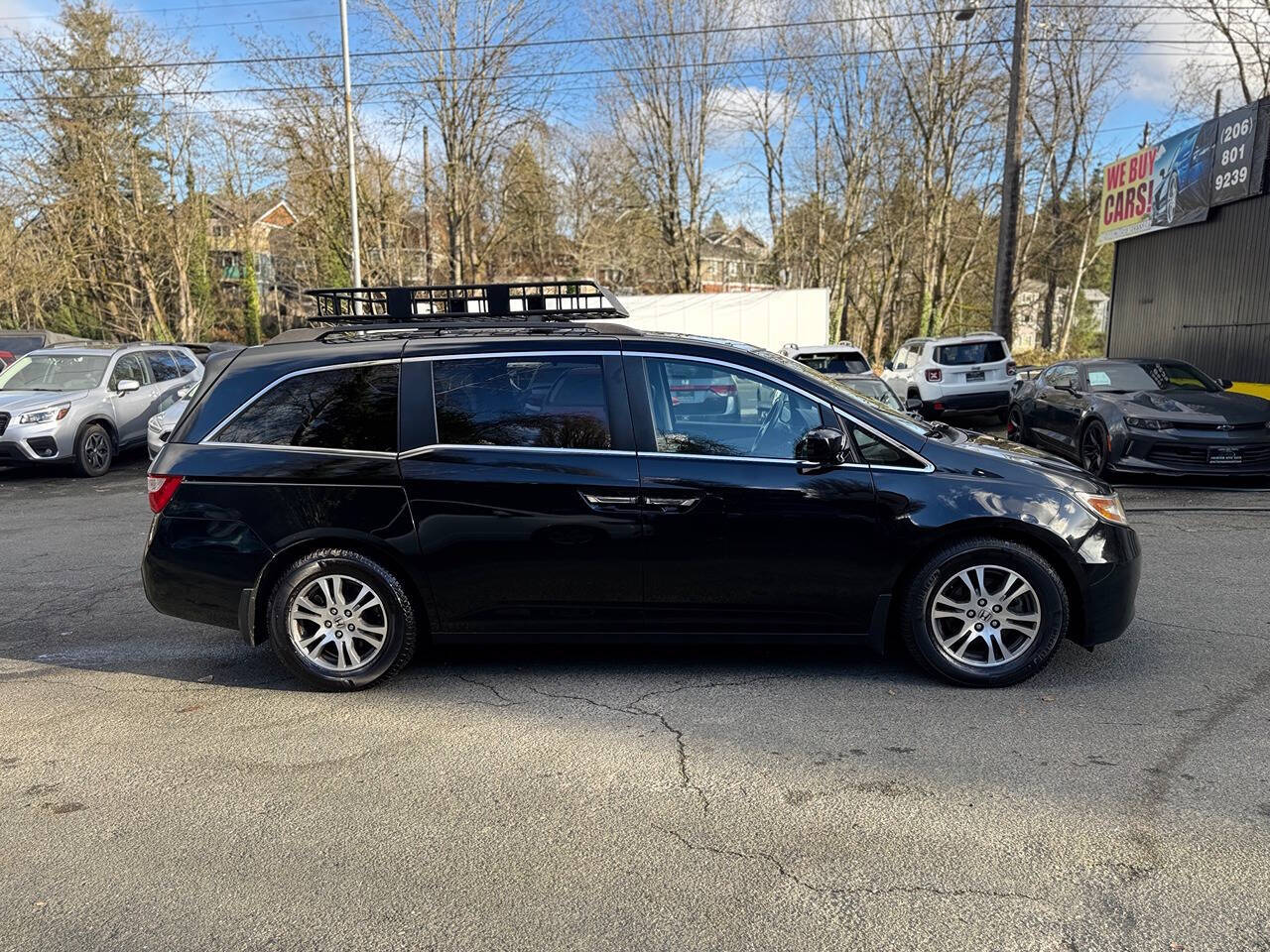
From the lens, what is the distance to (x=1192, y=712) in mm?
4066

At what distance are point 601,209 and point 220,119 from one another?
13061 mm

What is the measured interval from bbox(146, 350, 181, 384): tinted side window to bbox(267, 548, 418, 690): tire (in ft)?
36.6

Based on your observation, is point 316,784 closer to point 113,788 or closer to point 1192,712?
point 113,788

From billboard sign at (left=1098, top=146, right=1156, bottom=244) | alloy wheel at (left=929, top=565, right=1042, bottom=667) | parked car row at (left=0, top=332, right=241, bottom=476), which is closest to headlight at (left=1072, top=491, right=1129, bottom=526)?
alloy wheel at (left=929, top=565, right=1042, bottom=667)

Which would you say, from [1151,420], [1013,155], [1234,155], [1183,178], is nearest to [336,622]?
[1151,420]

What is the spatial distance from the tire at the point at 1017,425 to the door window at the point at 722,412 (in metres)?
9.25

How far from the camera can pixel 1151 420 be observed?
9.75 m

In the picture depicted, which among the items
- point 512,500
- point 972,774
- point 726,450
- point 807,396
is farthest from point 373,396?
point 972,774

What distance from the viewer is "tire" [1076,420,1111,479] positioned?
1014 cm

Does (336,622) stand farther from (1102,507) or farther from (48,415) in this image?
(48,415)

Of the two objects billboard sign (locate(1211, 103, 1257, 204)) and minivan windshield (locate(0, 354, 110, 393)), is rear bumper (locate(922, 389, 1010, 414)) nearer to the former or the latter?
billboard sign (locate(1211, 103, 1257, 204))

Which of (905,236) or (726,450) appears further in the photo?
(905,236)

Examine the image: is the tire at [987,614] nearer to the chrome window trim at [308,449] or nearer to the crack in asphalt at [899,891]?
the crack in asphalt at [899,891]

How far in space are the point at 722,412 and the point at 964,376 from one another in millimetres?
12888
